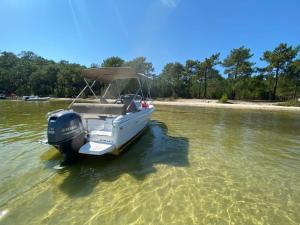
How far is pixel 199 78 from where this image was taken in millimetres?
46719

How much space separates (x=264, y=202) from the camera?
3.83 metres

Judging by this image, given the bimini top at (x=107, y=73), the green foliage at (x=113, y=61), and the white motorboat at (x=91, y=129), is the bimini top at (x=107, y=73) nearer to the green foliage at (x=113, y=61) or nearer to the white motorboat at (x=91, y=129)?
the white motorboat at (x=91, y=129)

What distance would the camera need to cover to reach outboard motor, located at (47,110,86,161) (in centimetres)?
469

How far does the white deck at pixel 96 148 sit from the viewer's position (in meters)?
5.02

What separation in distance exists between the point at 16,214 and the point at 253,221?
3.90 m

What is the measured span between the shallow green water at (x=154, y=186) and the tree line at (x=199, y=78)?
22643 millimetres

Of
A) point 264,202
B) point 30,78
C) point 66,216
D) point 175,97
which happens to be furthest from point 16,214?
point 30,78

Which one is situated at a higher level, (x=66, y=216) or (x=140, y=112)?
(x=140, y=112)

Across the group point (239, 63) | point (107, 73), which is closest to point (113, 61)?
point (239, 63)

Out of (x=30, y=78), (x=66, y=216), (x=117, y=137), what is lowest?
(x=66, y=216)

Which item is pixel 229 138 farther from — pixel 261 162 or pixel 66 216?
pixel 66 216

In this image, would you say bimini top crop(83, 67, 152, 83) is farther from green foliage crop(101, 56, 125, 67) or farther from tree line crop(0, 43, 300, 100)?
green foliage crop(101, 56, 125, 67)

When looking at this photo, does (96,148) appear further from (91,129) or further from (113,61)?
(113,61)

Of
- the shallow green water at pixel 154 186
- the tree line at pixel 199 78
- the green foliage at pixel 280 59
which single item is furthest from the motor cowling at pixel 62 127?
the green foliage at pixel 280 59
